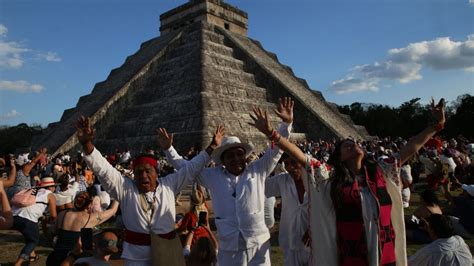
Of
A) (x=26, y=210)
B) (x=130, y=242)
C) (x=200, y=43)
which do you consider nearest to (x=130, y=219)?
(x=130, y=242)

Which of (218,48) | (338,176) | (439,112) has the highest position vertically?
(218,48)

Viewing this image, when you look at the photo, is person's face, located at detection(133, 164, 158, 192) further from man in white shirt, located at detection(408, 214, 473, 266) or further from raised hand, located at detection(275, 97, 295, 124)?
man in white shirt, located at detection(408, 214, 473, 266)

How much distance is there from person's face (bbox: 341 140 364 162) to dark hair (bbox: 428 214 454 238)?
49.4 inches

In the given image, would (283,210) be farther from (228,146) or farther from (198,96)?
(198,96)

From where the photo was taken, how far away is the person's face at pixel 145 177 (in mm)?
2961

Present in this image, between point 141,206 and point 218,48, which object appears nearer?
point 141,206

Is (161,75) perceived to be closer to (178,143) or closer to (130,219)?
(178,143)

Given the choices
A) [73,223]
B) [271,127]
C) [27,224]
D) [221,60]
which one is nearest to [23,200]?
[27,224]

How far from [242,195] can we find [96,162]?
4.00 feet

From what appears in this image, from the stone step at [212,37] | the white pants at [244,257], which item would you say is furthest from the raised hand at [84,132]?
the stone step at [212,37]

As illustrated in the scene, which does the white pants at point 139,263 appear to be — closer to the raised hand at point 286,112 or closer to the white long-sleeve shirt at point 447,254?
the raised hand at point 286,112

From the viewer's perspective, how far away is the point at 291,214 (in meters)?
3.45

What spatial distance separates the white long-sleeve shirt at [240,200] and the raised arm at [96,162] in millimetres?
776

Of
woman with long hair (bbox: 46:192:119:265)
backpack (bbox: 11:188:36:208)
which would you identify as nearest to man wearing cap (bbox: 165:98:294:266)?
woman with long hair (bbox: 46:192:119:265)
